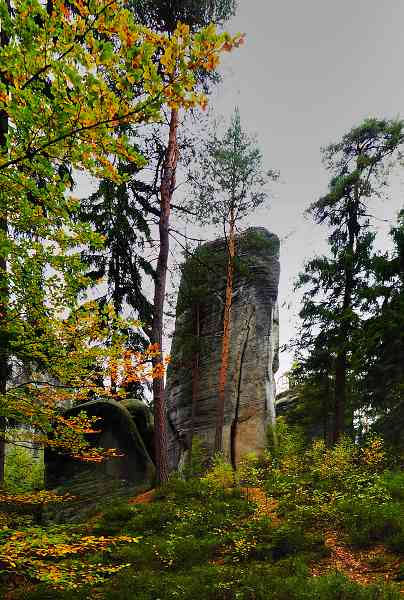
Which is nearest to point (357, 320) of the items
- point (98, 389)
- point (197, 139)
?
point (197, 139)

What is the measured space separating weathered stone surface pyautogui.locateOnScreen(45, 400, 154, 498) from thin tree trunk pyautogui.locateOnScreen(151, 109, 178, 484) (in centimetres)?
136

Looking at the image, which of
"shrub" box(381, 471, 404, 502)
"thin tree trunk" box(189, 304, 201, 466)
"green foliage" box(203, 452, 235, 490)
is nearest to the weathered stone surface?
"green foliage" box(203, 452, 235, 490)

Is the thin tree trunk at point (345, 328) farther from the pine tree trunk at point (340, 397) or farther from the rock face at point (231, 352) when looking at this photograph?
the rock face at point (231, 352)

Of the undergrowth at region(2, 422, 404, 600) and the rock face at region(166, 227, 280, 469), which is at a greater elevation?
the rock face at region(166, 227, 280, 469)

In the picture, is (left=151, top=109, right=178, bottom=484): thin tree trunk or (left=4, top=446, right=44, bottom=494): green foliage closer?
(left=151, top=109, right=178, bottom=484): thin tree trunk

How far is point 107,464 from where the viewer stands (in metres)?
11.3

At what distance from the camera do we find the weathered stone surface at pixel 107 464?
11.0 m

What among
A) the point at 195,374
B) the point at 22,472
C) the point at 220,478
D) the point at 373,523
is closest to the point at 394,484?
the point at 373,523

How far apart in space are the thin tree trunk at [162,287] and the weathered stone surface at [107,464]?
1.36 metres

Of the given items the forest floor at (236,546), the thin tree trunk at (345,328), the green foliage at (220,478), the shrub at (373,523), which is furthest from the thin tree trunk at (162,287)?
the thin tree trunk at (345,328)

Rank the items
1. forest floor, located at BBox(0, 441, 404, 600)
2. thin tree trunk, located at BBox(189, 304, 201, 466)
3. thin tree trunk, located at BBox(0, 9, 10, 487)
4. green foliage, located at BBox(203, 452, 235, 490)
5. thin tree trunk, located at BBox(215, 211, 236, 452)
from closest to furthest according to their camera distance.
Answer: thin tree trunk, located at BBox(0, 9, 10, 487) → forest floor, located at BBox(0, 441, 404, 600) → green foliage, located at BBox(203, 452, 235, 490) → thin tree trunk, located at BBox(215, 211, 236, 452) → thin tree trunk, located at BBox(189, 304, 201, 466)

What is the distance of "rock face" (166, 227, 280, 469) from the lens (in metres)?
16.5

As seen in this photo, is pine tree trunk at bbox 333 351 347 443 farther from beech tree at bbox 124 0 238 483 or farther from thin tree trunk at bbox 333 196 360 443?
beech tree at bbox 124 0 238 483

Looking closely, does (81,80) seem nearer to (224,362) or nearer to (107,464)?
(107,464)
